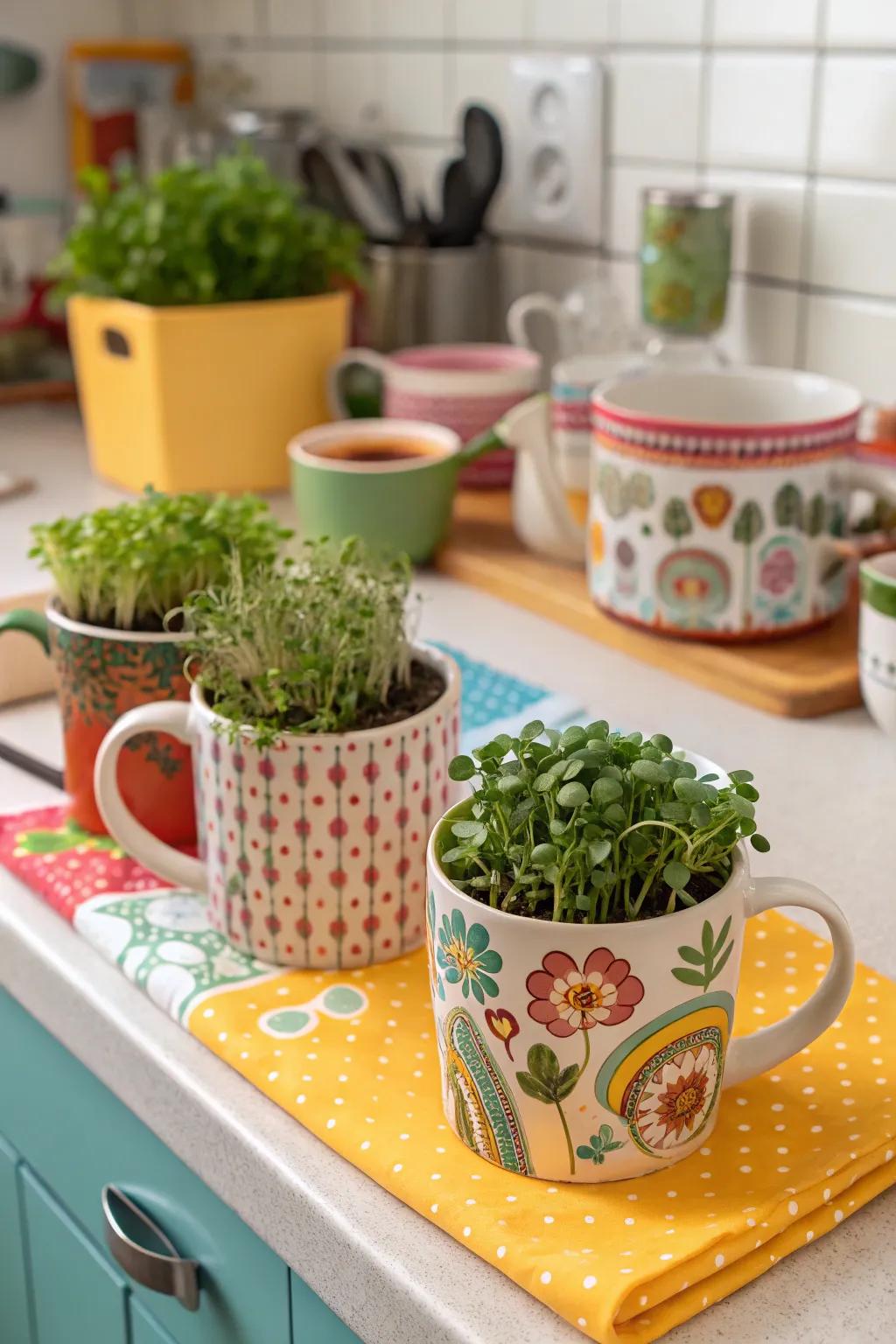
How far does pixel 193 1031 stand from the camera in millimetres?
621

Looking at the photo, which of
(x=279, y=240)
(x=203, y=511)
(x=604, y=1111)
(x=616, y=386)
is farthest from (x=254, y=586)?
(x=279, y=240)

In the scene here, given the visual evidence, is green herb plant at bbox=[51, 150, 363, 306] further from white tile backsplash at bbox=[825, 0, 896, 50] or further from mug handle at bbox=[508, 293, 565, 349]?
white tile backsplash at bbox=[825, 0, 896, 50]

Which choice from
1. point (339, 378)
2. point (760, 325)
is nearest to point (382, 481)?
point (339, 378)

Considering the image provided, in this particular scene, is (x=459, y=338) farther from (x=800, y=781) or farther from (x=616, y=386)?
(x=800, y=781)

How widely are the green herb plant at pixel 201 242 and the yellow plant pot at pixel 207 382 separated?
0.02 meters

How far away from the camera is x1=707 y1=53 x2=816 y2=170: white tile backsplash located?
119cm

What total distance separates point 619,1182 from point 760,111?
964 mm

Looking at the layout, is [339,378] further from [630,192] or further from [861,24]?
[861,24]

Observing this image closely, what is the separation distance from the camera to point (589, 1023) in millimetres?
503

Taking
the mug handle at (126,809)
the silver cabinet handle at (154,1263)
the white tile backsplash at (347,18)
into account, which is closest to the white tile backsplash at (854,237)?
the white tile backsplash at (347,18)

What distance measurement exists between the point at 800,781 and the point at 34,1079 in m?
0.44

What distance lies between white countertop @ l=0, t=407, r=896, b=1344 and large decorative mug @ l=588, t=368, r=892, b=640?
6cm

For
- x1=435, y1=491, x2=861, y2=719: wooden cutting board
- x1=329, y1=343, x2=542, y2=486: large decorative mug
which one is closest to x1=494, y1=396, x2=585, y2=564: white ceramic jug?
x1=435, y1=491, x2=861, y2=719: wooden cutting board

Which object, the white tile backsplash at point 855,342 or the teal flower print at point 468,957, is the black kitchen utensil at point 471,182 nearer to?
the white tile backsplash at point 855,342
